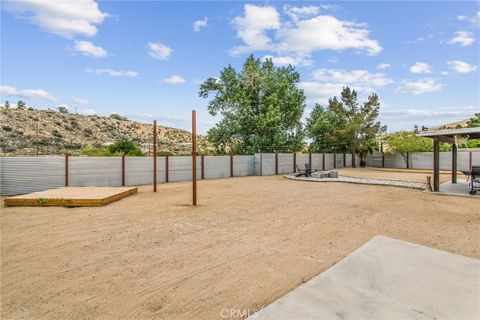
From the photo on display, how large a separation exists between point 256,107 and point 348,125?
32.1 ft

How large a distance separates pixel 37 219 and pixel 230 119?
60.0ft

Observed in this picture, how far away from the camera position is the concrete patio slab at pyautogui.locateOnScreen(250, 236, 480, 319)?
2.20 meters

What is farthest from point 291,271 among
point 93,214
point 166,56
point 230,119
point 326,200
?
point 230,119

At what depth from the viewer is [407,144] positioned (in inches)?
1019

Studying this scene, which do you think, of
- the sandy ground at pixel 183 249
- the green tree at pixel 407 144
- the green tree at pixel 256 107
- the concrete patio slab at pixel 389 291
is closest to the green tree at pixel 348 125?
the green tree at pixel 407 144

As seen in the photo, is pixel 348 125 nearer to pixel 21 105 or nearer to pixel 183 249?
pixel 183 249

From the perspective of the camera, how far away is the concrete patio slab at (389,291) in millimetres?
2197

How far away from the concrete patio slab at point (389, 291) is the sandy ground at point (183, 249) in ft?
1.06

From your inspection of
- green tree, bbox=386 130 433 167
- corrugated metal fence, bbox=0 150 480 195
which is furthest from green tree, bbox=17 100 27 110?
green tree, bbox=386 130 433 167

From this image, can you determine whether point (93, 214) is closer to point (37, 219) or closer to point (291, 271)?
point (37, 219)

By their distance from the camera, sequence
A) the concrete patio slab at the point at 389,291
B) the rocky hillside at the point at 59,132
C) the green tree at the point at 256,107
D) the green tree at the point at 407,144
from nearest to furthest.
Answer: the concrete patio slab at the point at 389,291, the green tree at the point at 256,107, the rocky hillside at the point at 59,132, the green tree at the point at 407,144

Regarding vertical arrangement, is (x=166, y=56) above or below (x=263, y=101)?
above

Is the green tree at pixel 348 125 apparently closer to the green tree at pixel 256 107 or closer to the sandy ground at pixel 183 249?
the green tree at pixel 256 107

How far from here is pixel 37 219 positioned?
595 centimetres
